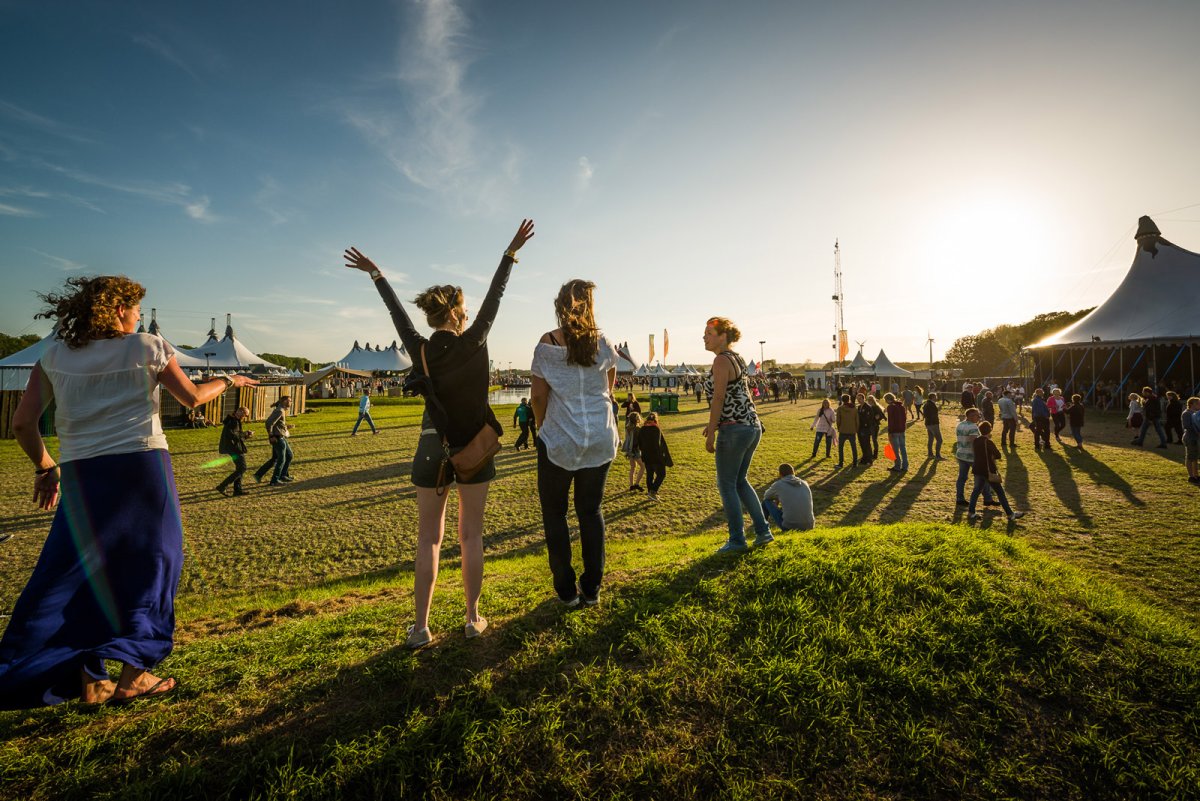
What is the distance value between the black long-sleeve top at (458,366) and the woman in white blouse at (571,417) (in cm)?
35

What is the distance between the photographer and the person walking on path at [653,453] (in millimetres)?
9469

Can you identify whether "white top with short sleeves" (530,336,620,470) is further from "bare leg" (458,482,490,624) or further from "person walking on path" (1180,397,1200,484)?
"person walking on path" (1180,397,1200,484)

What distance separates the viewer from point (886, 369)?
4081 centimetres

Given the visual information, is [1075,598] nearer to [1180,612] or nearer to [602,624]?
[1180,612]

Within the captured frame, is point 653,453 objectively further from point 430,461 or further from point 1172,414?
point 1172,414

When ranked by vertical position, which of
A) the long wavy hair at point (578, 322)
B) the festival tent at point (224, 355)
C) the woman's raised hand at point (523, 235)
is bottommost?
the long wavy hair at point (578, 322)

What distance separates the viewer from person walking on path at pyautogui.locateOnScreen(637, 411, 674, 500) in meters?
9.47

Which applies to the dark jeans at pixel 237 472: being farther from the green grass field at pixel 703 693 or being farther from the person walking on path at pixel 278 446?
the green grass field at pixel 703 693

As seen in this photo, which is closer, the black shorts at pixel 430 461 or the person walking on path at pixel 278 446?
the black shorts at pixel 430 461

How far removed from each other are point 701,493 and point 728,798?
815cm

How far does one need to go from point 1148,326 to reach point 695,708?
33547mm

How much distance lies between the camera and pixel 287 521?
8.31m

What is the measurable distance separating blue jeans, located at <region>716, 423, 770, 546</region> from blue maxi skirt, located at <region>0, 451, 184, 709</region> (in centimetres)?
383

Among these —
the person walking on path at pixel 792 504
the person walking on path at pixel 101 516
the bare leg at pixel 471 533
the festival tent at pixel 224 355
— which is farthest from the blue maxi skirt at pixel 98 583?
the festival tent at pixel 224 355
